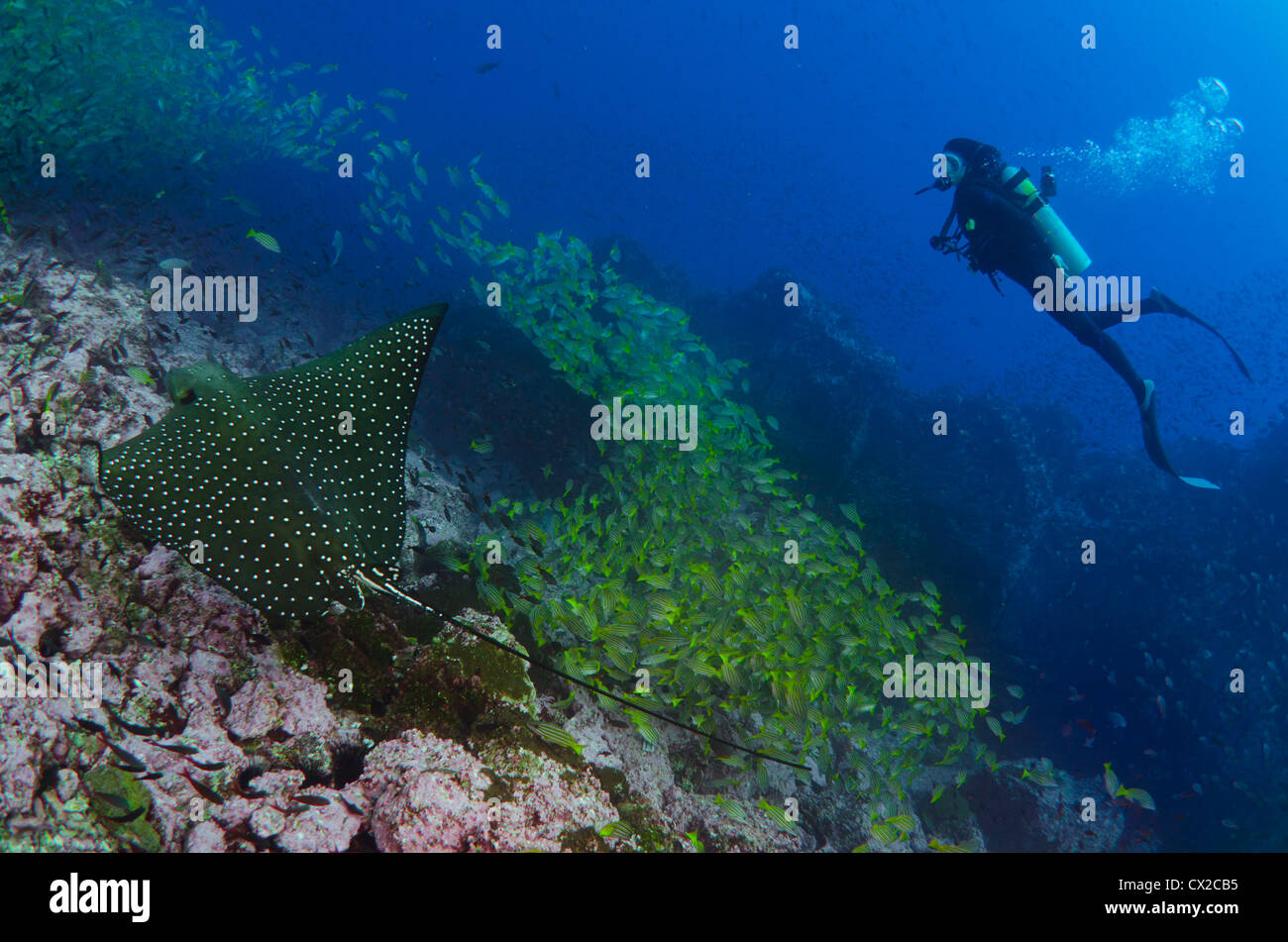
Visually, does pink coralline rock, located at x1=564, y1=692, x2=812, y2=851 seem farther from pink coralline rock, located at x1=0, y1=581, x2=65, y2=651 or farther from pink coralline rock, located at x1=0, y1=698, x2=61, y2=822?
pink coralline rock, located at x1=0, y1=581, x2=65, y2=651

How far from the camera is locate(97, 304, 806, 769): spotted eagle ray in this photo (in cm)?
261

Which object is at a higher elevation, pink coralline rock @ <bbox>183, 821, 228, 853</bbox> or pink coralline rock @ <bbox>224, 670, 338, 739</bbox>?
pink coralline rock @ <bbox>224, 670, 338, 739</bbox>

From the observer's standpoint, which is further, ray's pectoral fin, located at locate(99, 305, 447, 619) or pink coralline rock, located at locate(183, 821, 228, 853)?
ray's pectoral fin, located at locate(99, 305, 447, 619)

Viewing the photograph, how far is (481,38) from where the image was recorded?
7325cm

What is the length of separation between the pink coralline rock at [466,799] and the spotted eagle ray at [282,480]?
580 millimetres

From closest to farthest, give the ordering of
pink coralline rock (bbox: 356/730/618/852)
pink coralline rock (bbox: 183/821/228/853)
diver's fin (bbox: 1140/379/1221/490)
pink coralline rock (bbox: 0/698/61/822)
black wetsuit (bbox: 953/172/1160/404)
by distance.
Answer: pink coralline rock (bbox: 0/698/61/822) → pink coralline rock (bbox: 183/821/228/853) → pink coralline rock (bbox: 356/730/618/852) → black wetsuit (bbox: 953/172/1160/404) → diver's fin (bbox: 1140/379/1221/490)

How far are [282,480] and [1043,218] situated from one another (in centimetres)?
1026

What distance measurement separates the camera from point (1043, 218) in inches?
324

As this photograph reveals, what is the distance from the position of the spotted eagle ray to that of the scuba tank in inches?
359

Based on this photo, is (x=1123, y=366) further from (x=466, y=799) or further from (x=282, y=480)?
(x=282, y=480)

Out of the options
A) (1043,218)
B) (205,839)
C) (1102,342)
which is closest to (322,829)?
(205,839)

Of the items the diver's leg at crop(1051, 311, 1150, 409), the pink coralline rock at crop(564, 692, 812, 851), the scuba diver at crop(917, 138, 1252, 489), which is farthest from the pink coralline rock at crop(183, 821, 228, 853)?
the diver's leg at crop(1051, 311, 1150, 409)
